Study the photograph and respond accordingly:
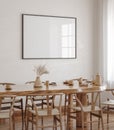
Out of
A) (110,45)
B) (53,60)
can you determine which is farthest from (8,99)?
(110,45)

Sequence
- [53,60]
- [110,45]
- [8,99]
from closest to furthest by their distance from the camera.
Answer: [8,99] < [53,60] < [110,45]

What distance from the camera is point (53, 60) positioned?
21.8 ft

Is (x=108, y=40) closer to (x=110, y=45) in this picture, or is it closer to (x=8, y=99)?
(x=110, y=45)

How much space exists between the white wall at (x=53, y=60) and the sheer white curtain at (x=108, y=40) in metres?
0.30

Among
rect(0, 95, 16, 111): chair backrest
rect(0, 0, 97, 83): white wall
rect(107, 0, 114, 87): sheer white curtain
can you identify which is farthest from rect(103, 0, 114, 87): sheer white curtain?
rect(0, 95, 16, 111): chair backrest

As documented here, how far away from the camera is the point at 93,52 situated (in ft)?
23.4

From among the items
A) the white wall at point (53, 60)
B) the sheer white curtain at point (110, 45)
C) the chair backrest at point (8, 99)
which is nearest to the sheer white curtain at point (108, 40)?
the sheer white curtain at point (110, 45)

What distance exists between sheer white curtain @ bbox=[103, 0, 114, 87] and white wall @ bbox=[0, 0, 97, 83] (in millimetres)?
301

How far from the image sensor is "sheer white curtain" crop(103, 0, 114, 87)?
6.73 meters

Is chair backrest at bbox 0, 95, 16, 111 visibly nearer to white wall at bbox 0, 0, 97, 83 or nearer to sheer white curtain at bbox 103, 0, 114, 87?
white wall at bbox 0, 0, 97, 83

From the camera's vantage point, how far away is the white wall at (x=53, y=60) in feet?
20.0

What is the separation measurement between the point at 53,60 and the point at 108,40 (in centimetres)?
133

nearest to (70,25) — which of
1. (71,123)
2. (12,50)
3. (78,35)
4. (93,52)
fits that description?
(78,35)

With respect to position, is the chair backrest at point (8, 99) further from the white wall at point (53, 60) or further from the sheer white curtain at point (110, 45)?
the sheer white curtain at point (110, 45)
